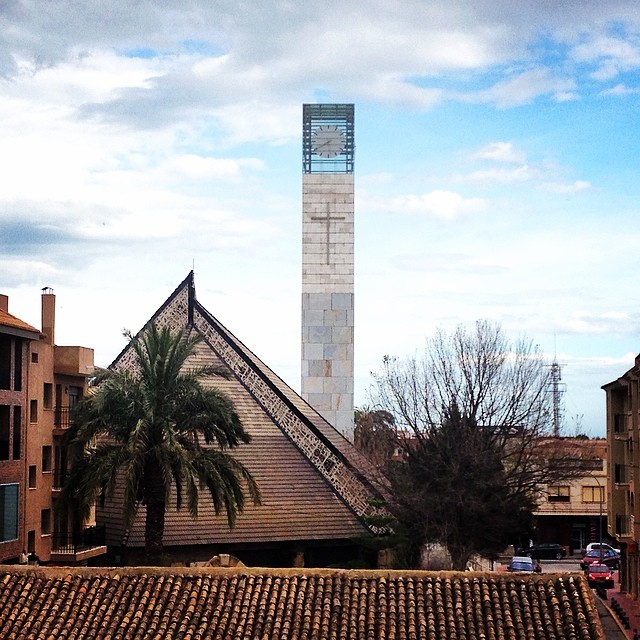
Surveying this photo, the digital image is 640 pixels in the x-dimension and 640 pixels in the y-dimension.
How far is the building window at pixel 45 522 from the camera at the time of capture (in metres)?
37.5

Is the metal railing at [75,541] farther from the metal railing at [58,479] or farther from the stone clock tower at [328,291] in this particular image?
the stone clock tower at [328,291]

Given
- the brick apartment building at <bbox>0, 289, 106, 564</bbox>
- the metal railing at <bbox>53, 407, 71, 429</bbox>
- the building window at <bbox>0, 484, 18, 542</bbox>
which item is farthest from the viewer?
the metal railing at <bbox>53, 407, 71, 429</bbox>

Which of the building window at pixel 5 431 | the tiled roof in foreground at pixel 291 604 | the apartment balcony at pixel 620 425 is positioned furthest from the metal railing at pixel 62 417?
the apartment balcony at pixel 620 425

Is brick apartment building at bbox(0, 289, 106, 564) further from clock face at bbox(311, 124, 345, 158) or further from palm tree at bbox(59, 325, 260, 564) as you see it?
clock face at bbox(311, 124, 345, 158)

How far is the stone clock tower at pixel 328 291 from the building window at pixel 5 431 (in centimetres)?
2697

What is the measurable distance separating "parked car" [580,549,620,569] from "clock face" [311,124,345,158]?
2454 centimetres

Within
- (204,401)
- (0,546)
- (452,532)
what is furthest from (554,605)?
(452,532)

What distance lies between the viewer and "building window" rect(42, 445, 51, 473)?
126 feet

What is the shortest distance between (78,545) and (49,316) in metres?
7.37

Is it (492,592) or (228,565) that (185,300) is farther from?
(492,592)

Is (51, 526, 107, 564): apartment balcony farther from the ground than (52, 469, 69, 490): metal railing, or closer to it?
closer to it

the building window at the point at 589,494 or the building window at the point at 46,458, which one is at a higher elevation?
the building window at the point at 46,458

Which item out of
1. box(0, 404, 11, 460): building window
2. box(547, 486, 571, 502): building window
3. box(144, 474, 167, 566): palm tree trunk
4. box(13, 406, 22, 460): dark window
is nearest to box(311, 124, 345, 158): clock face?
box(547, 486, 571, 502): building window

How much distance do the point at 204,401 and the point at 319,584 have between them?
1252 centimetres
